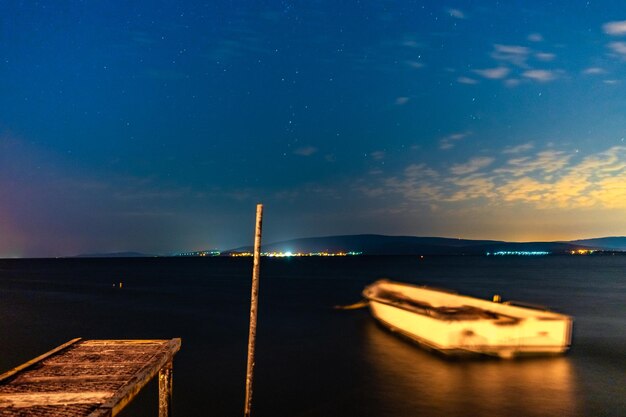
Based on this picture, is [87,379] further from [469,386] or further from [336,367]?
[469,386]

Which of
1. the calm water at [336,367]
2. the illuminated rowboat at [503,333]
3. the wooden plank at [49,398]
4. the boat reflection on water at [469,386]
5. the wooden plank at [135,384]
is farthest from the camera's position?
the illuminated rowboat at [503,333]

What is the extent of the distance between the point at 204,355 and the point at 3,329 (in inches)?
620

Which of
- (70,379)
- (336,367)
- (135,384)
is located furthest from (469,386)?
(70,379)

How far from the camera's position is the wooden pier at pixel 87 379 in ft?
27.5

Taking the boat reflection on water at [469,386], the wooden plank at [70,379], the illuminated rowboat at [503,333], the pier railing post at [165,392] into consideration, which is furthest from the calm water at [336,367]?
the wooden plank at [70,379]

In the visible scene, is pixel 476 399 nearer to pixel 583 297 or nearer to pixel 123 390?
pixel 123 390

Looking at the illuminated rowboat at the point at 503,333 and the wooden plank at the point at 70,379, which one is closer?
the wooden plank at the point at 70,379

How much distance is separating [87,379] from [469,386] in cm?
1236

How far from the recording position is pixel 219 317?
3544cm

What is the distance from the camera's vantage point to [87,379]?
9.81 m

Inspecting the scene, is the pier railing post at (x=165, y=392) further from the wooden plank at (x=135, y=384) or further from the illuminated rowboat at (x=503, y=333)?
the illuminated rowboat at (x=503, y=333)

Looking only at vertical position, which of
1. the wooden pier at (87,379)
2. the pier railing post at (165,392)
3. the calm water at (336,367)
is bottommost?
the calm water at (336,367)

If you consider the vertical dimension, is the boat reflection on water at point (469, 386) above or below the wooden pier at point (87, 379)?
below

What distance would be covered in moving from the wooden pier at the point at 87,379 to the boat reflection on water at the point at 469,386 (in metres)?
7.23
